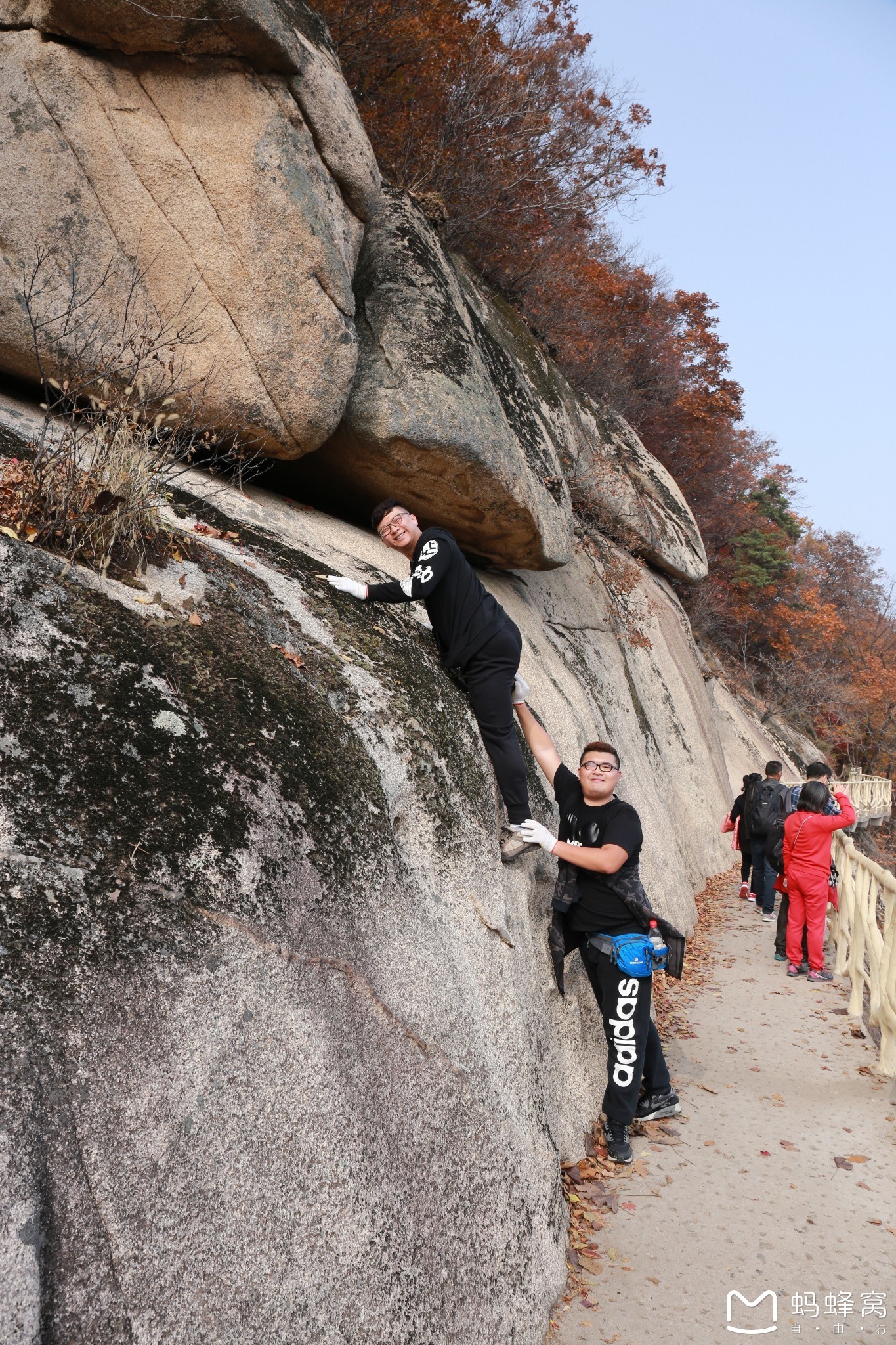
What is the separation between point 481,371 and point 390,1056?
5.96 m

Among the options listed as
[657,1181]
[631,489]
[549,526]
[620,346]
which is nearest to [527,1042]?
[657,1181]

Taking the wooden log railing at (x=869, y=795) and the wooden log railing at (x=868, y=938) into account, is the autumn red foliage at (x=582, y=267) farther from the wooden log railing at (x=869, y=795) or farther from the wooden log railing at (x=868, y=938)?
the wooden log railing at (x=868, y=938)

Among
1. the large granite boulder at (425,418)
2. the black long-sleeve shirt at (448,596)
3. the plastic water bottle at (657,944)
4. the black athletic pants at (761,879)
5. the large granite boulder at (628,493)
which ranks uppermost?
the large granite boulder at (628,493)

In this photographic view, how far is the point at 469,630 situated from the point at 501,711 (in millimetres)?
506

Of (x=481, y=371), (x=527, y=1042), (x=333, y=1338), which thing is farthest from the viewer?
(x=481, y=371)

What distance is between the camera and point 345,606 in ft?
16.3

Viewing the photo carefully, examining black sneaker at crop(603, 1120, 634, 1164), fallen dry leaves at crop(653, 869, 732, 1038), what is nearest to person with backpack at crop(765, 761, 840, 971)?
fallen dry leaves at crop(653, 869, 732, 1038)

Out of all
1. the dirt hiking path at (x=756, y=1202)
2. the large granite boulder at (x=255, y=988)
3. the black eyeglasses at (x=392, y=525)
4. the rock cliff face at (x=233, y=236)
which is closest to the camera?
the large granite boulder at (x=255, y=988)

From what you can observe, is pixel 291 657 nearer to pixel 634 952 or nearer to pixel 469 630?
pixel 469 630

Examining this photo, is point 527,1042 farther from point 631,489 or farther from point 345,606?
point 631,489

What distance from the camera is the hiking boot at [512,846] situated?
482 cm

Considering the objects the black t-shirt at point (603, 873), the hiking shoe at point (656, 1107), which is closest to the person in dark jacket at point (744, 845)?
the hiking shoe at point (656, 1107)

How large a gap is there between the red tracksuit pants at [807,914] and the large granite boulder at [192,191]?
19.3 ft

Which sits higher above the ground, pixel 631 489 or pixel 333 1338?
pixel 631 489
